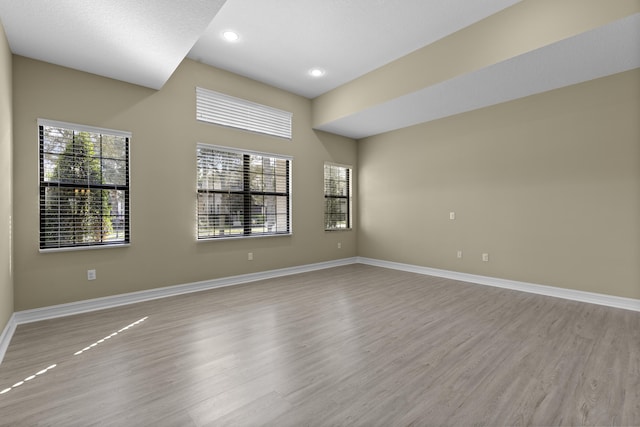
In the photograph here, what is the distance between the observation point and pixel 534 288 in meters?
4.11

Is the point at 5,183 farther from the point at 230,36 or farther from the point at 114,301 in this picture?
the point at 230,36

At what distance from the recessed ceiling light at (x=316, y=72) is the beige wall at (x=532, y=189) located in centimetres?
204

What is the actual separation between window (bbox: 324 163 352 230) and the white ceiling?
5.86ft

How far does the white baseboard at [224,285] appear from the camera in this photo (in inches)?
123

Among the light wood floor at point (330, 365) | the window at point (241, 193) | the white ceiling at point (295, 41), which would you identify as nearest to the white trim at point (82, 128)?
the white ceiling at point (295, 41)

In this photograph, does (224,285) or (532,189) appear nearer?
(532,189)

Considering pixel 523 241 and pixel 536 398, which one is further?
pixel 523 241

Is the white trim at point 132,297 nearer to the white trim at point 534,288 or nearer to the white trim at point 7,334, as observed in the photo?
the white trim at point 7,334

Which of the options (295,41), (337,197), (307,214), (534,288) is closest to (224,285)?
(307,214)

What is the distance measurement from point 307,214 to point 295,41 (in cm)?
293

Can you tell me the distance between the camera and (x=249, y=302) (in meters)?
3.71

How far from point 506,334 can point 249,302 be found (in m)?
Answer: 2.81

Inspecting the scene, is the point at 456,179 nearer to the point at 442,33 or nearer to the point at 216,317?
the point at 442,33

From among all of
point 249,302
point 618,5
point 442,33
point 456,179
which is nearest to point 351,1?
point 442,33
